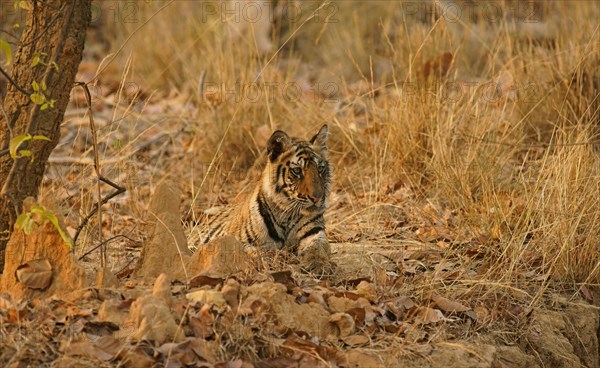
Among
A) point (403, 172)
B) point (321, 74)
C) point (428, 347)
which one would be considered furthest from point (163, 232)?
point (321, 74)

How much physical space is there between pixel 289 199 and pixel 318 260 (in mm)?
571

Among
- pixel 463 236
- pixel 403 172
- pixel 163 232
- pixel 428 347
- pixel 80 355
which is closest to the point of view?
pixel 80 355

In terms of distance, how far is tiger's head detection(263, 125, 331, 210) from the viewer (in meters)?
5.58

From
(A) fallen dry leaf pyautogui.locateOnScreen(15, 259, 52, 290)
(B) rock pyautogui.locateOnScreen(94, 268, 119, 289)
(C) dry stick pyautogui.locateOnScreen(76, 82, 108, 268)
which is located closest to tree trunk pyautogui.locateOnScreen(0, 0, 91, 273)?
(C) dry stick pyautogui.locateOnScreen(76, 82, 108, 268)

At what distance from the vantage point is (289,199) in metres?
5.65

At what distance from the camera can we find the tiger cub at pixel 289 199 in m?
5.59

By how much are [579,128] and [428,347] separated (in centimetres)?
271

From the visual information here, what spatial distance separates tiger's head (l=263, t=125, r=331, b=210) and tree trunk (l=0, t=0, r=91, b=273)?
151 centimetres

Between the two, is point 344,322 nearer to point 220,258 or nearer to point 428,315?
point 428,315

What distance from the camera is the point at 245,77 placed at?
8.17m

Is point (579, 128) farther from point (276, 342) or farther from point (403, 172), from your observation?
point (276, 342)

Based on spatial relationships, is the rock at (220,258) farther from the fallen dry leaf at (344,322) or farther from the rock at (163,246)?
the fallen dry leaf at (344,322)

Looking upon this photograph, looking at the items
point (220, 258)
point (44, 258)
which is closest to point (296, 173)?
point (220, 258)

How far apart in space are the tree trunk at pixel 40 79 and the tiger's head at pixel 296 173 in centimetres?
151
